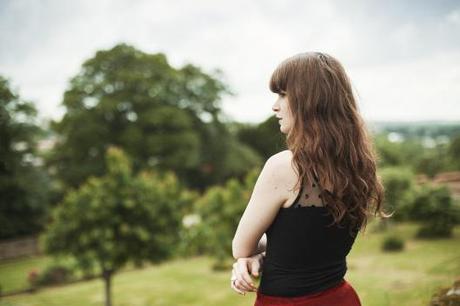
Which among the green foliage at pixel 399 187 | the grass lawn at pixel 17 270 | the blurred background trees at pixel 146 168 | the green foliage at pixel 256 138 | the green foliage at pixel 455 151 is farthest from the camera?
the green foliage at pixel 256 138

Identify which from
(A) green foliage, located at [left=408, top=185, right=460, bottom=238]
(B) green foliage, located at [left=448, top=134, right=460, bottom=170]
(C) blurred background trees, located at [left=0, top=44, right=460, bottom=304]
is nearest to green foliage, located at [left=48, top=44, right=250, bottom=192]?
(C) blurred background trees, located at [left=0, top=44, right=460, bottom=304]

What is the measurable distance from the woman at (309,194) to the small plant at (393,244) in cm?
2068

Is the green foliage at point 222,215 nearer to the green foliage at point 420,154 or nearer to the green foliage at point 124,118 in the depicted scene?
the green foliage at point 420,154

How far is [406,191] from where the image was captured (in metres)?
22.8

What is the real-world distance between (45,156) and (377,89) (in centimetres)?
2211

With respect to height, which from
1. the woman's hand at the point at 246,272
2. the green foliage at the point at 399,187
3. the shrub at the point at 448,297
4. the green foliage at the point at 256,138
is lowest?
the green foliage at the point at 399,187

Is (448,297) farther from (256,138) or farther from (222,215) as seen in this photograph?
(256,138)

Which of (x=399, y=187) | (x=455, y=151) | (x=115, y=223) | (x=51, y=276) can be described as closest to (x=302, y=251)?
(x=115, y=223)

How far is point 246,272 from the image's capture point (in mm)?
1563

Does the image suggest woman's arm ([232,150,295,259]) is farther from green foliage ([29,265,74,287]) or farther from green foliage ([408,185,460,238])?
green foliage ([408,185,460,238])

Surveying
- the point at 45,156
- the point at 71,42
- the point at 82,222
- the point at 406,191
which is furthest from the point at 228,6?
the point at 82,222

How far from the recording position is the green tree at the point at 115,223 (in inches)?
449

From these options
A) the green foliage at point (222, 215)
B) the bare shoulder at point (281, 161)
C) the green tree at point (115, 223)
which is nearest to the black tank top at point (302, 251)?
the bare shoulder at point (281, 161)

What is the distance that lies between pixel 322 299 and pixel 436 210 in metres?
22.3
